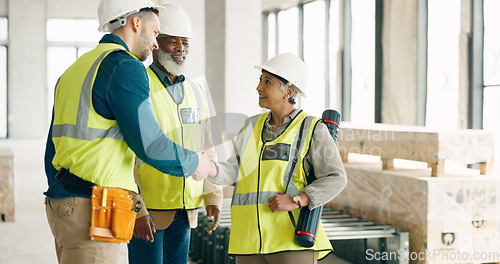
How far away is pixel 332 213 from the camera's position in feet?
21.5

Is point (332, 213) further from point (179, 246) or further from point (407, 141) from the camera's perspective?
point (179, 246)

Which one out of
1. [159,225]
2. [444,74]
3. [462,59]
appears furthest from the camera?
[444,74]

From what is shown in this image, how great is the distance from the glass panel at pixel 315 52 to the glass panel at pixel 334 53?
46 cm

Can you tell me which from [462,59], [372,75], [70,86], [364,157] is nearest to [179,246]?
[70,86]

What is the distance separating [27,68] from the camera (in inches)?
1016

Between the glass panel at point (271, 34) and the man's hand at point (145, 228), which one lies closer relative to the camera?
the man's hand at point (145, 228)

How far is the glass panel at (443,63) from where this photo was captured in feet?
30.8

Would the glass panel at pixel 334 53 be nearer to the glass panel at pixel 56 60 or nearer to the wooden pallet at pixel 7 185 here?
the wooden pallet at pixel 7 185

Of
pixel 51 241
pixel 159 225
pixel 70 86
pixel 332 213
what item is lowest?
pixel 51 241

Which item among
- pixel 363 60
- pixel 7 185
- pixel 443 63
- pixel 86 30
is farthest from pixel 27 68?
pixel 443 63

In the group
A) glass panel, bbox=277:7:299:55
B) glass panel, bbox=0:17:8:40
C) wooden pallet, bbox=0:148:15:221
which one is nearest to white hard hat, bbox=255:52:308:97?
wooden pallet, bbox=0:148:15:221

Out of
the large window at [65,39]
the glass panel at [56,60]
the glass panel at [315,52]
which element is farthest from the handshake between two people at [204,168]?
the glass panel at [56,60]

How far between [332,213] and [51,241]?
3.47m

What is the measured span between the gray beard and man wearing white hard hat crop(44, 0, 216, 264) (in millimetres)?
894
